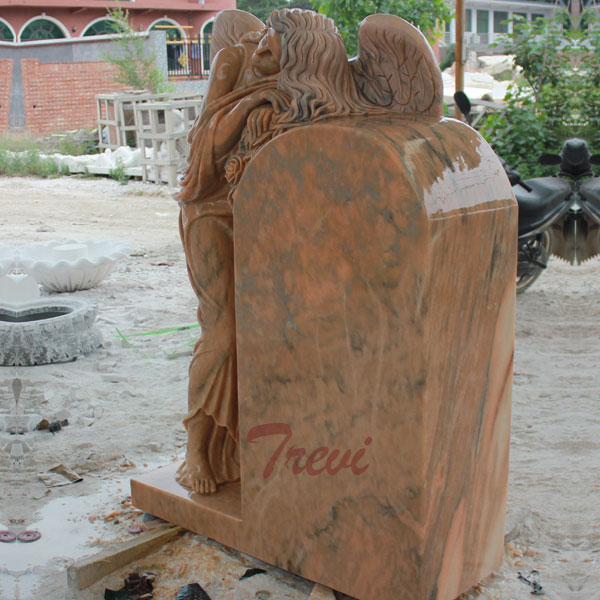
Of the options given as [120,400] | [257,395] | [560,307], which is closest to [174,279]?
[120,400]

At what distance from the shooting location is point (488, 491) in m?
2.16

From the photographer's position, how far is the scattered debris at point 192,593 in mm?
2186

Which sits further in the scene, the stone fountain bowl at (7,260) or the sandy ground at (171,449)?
the stone fountain bowl at (7,260)

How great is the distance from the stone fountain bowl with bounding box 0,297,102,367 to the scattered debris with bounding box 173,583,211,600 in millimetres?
2501

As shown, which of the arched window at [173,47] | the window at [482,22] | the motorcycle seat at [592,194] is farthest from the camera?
the window at [482,22]

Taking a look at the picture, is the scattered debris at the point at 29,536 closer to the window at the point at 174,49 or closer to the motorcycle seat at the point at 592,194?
the motorcycle seat at the point at 592,194

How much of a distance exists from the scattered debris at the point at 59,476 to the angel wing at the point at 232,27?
1.68m

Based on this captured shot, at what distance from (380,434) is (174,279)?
4.83 meters

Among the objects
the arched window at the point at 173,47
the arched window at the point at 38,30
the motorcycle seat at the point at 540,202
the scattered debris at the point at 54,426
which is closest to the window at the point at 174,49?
the arched window at the point at 173,47

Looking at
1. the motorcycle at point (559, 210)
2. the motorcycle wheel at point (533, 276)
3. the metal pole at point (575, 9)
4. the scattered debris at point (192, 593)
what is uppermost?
the metal pole at point (575, 9)

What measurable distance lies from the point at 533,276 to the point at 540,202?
0.75 meters

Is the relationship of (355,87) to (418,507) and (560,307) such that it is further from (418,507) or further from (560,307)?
(560,307)

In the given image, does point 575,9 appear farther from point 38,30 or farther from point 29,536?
point 38,30

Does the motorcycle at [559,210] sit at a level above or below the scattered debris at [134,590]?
above
